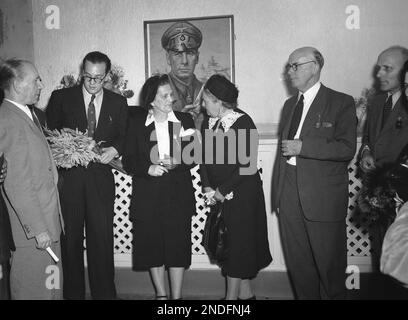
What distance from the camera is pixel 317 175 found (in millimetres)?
3111

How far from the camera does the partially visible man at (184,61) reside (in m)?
6.05

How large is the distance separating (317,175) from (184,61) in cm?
348

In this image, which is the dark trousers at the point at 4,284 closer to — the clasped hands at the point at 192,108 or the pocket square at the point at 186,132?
the pocket square at the point at 186,132

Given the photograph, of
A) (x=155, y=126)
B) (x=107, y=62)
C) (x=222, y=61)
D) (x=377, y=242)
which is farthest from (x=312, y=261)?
(x=222, y=61)

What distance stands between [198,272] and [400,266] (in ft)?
9.00

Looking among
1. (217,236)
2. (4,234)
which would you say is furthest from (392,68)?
(4,234)

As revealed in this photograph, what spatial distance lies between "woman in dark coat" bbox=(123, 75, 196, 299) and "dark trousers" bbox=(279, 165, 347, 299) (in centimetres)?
76

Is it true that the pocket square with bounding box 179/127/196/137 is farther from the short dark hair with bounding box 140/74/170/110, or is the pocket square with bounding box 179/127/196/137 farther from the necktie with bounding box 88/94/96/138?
the necktie with bounding box 88/94/96/138

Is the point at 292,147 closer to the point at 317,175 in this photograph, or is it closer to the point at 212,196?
the point at 317,175

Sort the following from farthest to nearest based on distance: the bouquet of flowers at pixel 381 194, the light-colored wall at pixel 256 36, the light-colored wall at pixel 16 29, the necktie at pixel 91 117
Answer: the light-colored wall at pixel 256 36 → the light-colored wall at pixel 16 29 → the necktie at pixel 91 117 → the bouquet of flowers at pixel 381 194

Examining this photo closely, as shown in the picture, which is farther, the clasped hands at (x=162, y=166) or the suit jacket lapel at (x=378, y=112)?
the clasped hands at (x=162, y=166)

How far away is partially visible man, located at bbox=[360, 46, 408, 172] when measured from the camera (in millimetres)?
3029

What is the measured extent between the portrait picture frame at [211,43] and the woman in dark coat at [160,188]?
9.05 feet

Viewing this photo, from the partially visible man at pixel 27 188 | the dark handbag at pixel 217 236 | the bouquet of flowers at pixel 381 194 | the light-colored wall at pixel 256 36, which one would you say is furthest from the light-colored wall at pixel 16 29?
the bouquet of flowers at pixel 381 194
